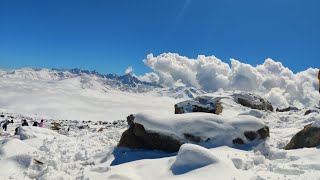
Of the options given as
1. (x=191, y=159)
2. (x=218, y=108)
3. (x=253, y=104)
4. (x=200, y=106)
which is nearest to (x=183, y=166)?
(x=191, y=159)

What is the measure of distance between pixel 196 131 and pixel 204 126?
56cm

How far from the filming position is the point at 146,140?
2031 centimetres

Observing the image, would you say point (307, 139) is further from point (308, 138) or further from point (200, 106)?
point (200, 106)

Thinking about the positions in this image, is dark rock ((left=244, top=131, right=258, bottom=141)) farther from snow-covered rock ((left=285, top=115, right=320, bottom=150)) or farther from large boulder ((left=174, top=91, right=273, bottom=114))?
large boulder ((left=174, top=91, right=273, bottom=114))

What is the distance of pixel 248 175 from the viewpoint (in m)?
13.0

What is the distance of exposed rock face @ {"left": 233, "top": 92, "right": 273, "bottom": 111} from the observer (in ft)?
144

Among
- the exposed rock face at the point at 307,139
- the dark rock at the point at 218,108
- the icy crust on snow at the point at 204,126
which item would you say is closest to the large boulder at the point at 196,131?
the icy crust on snow at the point at 204,126

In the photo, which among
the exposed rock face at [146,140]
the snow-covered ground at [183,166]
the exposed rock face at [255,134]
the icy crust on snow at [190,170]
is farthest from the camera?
the exposed rock face at [255,134]

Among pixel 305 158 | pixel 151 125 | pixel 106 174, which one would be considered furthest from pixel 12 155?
pixel 305 158

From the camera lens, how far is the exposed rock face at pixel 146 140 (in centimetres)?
1941

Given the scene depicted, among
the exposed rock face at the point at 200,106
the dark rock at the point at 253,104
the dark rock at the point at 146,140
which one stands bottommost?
the dark rock at the point at 146,140

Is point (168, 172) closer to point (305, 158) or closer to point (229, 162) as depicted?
point (229, 162)

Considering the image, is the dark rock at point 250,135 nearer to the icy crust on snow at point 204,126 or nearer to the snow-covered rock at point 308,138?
the icy crust on snow at point 204,126

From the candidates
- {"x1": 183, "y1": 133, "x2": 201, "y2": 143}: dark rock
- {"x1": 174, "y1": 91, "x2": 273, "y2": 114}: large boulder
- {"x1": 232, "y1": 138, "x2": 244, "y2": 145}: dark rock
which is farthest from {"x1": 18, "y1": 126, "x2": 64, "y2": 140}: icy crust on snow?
{"x1": 232, "y1": 138, "x2": 244, "y2": 145}: dark rock
